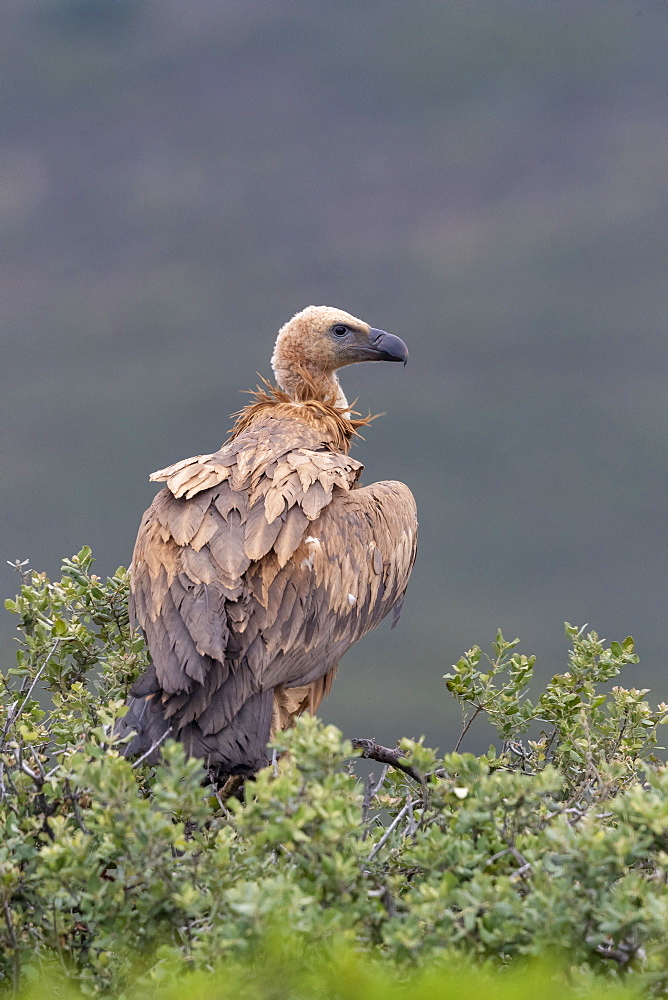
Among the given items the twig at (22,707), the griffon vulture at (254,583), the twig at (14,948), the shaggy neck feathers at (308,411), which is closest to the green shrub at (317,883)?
the twig at (14,948)

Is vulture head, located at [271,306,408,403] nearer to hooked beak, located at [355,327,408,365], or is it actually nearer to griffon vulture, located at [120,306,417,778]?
hooked beak, located at [355,327,408,365]

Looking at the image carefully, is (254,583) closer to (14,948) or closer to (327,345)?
(14,948)

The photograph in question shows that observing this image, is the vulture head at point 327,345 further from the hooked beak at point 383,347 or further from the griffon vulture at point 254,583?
the griffon vulture at point 254,583

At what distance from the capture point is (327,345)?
24.3 feet

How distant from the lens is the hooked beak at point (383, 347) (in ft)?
24.2

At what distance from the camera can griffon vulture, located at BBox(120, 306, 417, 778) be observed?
4.70m

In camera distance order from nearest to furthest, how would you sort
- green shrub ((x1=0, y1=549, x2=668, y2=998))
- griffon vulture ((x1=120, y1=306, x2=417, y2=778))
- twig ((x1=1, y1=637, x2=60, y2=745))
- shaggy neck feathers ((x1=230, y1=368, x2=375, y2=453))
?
1. green shrub ((x1=0, y1=549, x2=668, y2=998))
2. twig ((x1=1, y1=637, x2=60, y2=745))
3. griffon vulture ((x1=120, y1=306, x2=417, y2=778))
4. shaggy neck feathers ((x1=230, y1=368, x2=375, y2=453))

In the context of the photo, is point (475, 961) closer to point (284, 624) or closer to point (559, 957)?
point (559, 957)

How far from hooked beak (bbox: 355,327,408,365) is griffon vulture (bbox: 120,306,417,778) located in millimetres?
1282

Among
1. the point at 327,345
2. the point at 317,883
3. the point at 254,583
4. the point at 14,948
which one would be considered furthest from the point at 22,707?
the point at 327,345

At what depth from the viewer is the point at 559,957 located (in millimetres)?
2650

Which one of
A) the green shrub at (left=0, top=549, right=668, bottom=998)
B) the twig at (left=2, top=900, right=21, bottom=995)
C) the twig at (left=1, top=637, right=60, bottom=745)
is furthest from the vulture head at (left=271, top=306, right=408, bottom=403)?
the twig at (left=2, top=900, right=21, bottom=995)

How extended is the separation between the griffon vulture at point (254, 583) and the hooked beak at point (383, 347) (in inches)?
50.5

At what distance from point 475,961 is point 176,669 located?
2.29 metres
